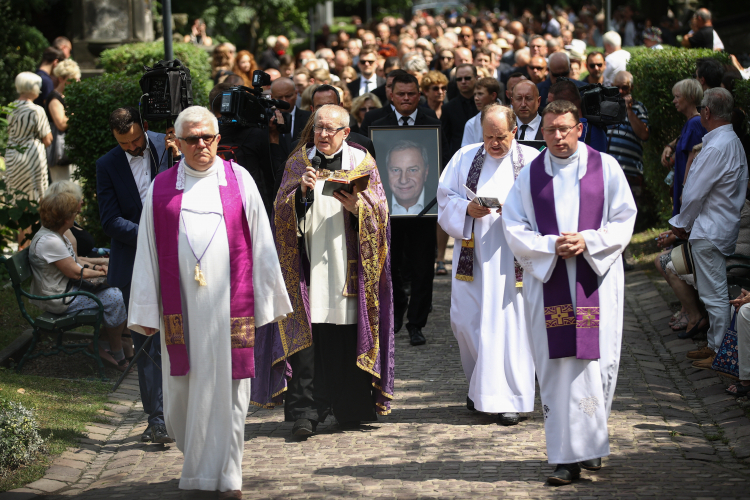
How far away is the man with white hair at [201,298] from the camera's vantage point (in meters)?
5.31

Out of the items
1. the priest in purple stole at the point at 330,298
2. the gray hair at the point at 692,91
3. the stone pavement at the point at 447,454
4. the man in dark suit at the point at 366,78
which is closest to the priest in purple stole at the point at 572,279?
the stone pavement at the point at 447,454

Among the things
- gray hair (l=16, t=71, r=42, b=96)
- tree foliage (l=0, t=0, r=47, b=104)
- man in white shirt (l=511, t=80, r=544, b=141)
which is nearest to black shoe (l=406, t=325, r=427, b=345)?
man in white shirt (l=511, t=80, r=544, b=141)

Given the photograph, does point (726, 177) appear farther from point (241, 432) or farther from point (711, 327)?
point (241, 432)

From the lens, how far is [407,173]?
8.84 m

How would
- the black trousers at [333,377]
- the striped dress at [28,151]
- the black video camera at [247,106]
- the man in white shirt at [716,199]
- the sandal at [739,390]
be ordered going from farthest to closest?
the striped dress at [28,151] → the man in white shirt at [716,199] → the black video camera at [247,106] → the sandal at [739,390] → the black trousers at [333,377]

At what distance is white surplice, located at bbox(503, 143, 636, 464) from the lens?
5.40 m

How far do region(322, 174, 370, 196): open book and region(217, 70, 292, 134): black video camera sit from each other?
Result: 1568mm

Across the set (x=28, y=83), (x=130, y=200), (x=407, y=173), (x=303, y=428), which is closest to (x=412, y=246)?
(x=407, y=173)

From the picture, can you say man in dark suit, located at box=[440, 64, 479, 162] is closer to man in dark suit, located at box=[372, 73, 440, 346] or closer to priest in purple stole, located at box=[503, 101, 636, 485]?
man in dark suit, located at box=[372, 73, 440, 346]

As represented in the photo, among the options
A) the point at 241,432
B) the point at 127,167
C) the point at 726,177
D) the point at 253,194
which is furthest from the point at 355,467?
the point at 726,177

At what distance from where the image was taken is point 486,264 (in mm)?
6785

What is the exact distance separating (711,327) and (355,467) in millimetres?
3593

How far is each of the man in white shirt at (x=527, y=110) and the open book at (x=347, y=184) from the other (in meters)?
2.35

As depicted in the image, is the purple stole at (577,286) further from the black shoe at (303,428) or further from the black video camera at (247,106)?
the black video camera at (247,106)
